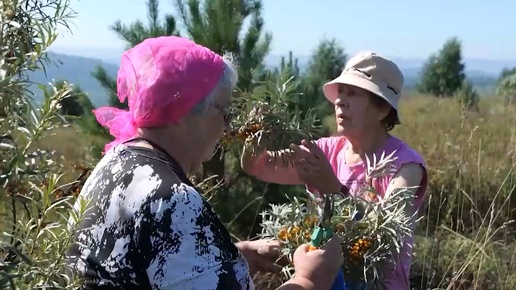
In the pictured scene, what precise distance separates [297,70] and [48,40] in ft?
9.69

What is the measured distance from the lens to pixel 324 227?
172 cm

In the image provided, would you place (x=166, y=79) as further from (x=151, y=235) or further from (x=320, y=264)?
(x=320, y=264)

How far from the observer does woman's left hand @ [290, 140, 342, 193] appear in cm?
201

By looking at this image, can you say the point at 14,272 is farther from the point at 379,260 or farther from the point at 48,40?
the point at 379,260

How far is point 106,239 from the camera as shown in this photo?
4.26ft

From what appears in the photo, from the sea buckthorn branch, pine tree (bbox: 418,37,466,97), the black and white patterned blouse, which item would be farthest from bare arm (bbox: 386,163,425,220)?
pine tree (bbox: 418,37,466,97)

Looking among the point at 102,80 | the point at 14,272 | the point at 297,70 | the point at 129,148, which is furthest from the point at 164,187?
the point at 102,80

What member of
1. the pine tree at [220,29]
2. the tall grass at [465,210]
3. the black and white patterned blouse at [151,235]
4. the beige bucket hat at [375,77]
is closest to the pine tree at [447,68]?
the tall grass at [465,210]

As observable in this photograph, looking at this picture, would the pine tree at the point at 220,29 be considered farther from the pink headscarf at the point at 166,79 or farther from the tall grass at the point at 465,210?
the pink headscarf at the point at 166,79

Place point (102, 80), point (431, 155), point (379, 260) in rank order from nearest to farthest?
1. point (379, 260)
2. point (102, 80)
3. point (431, 155)

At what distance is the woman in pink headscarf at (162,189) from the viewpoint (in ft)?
4.07

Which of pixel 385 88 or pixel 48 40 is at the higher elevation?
pixel 48 40

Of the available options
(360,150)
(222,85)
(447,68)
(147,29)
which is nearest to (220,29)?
(147,29)

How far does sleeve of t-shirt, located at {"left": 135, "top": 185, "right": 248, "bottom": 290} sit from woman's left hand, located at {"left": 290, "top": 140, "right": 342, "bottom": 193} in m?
0.79
